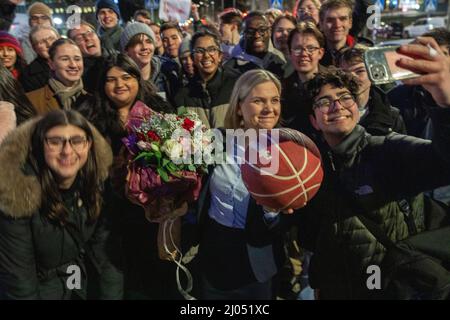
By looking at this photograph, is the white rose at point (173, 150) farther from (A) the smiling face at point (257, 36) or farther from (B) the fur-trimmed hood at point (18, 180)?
(A) the smiling face at point (257, 36)

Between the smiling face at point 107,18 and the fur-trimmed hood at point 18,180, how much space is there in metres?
4.43

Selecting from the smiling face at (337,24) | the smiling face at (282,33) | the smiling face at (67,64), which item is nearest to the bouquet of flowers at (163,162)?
the smiling face at (67,64)

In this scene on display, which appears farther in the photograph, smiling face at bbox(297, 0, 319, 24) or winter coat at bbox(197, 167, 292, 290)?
smiling face at bbox(297, 0, 319, 24)

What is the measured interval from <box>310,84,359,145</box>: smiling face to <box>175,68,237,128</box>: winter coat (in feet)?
5.96

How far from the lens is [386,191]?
2.42 metres

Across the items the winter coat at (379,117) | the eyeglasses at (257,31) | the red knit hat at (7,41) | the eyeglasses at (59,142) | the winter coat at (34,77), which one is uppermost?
the eyeglasses at (257,31)

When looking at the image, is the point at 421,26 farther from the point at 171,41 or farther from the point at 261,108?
the point at 261,108

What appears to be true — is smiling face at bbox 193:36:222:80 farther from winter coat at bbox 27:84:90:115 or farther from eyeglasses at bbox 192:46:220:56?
winter coat at bbox 27:84:90:115

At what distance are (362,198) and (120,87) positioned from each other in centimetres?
222

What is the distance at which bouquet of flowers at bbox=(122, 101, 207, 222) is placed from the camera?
8.65ft

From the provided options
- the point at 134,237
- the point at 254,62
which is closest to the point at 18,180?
the point at 134,237

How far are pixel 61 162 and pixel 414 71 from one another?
204 cm

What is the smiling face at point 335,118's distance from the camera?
254cm

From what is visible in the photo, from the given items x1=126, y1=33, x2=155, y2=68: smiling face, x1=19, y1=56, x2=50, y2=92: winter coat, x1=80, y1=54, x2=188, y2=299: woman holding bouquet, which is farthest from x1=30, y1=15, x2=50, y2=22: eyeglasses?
x1=80, y1=54, x2=188, y2=299: woman holding bouquet
